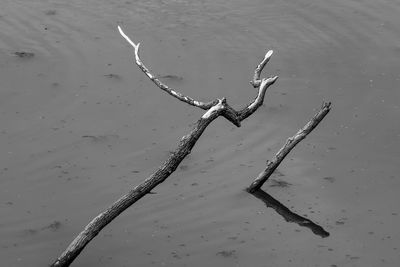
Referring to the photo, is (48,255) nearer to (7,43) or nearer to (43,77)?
(43,77)

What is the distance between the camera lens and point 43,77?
18625 millimetres

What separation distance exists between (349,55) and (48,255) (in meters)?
8.21

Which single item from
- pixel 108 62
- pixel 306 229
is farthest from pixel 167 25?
pixel 306 229

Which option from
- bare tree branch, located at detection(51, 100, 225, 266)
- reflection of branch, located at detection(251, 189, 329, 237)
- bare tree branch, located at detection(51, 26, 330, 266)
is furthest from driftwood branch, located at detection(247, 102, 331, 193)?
bare tree branch, located at detection(51, 100, 225, 266)

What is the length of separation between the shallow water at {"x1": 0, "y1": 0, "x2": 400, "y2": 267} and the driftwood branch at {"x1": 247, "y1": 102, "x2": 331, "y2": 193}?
1.52 feet

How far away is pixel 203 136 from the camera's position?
17094mm

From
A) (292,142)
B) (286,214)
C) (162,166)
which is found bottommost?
(286,214)

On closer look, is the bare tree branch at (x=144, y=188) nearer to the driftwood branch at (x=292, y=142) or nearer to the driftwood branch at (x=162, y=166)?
the driftwood branch at (x=162, y=166)

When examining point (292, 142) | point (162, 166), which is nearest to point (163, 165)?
point (162, 166)

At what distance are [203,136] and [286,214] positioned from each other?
2.51m

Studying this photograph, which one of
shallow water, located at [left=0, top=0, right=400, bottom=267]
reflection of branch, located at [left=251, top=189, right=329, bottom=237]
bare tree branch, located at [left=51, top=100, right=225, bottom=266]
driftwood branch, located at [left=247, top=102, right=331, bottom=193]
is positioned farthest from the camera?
driftwood branch, located at [left=247, top=102, right=331, bottom=193]

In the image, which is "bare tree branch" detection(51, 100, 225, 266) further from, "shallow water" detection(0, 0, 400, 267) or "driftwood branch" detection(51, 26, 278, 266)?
"shallow water" detection(0, 0, 400, 267)

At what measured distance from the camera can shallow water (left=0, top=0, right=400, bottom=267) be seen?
47.8 feet

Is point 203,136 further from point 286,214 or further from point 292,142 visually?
point 286,214
